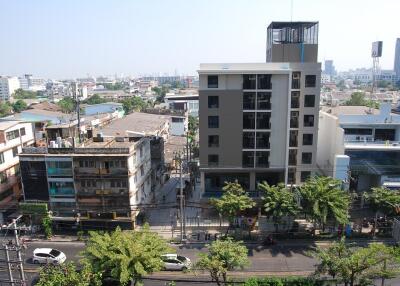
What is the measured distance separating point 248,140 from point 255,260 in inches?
588

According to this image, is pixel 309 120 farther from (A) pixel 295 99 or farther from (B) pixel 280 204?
(B) pixel 280 204

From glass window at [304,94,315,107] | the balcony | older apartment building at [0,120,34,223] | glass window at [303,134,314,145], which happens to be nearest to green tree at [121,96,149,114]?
older apartment building at [0,120,34,223]

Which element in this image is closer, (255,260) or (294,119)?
(255,260)

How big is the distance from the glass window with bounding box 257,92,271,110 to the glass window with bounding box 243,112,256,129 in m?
1.23

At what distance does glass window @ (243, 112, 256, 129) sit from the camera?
140 feet

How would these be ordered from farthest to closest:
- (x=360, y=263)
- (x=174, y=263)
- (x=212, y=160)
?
(x=212, y=160), (x=174, y=263), (x=360, y=263)

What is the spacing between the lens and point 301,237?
37.3 meters


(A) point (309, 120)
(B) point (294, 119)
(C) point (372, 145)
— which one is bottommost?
(C) point (372, 145)

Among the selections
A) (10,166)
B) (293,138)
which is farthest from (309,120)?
(10,166)

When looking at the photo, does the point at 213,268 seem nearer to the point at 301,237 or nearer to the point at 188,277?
the point at 188,277

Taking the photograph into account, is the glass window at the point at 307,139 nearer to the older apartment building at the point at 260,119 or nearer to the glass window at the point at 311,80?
the older apartment building at the point at 260,119

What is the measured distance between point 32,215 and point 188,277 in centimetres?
1910

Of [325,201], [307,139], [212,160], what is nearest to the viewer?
[325,201]

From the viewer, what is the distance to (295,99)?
43312 mm
